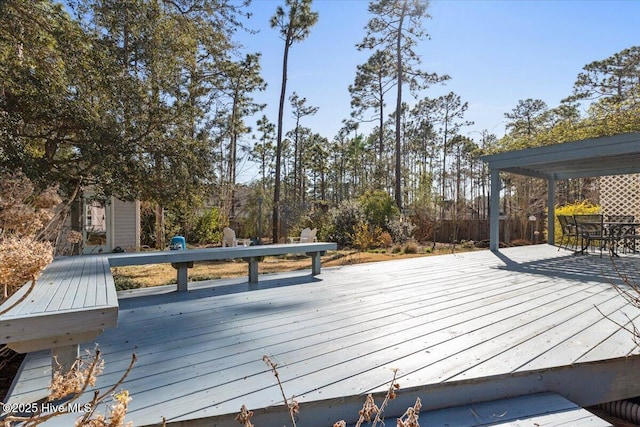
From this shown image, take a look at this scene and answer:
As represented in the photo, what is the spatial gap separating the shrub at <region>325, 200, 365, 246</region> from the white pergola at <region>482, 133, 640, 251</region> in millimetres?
5335

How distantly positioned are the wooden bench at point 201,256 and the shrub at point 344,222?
742 centimetres

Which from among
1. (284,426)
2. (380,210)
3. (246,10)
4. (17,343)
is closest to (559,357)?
(284,426)

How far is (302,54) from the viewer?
52.0ft

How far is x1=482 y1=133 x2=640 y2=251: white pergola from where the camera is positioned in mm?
6426

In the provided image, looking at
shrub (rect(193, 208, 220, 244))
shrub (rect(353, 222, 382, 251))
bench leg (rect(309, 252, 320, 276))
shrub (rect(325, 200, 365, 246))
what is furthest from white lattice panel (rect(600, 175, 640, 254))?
shrub (rect(193, 208, 220, 244))

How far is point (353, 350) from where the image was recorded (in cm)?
233

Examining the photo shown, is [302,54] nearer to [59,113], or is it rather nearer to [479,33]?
[479,33]

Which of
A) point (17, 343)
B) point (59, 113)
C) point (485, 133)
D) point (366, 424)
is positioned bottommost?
point (366, 424)

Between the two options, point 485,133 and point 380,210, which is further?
point 485,133

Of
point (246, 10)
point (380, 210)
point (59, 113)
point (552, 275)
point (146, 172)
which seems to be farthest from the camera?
point (380, 210)

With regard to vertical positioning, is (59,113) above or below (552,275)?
above

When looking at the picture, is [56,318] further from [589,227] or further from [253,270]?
[589,227]

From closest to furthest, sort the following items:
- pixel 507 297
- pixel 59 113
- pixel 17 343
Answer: pixel 17 343, pixel 507 297, pixel 59 113

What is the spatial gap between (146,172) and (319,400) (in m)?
5.73
